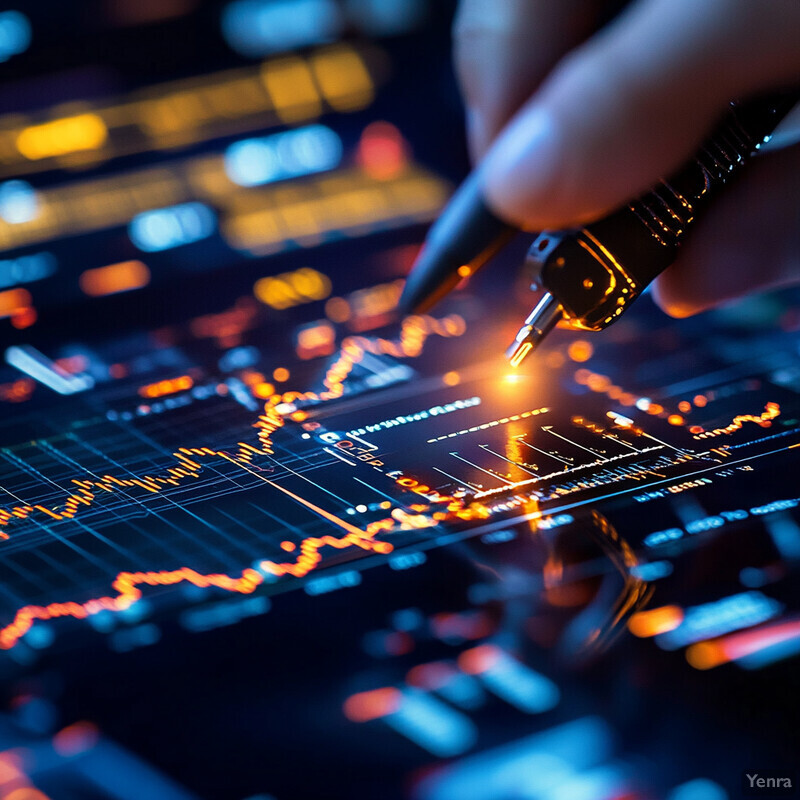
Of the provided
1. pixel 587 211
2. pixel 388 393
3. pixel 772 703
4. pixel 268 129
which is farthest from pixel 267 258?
pixel 772 703

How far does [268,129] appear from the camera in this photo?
107cm

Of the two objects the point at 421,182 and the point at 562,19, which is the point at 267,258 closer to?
the point at 421,182

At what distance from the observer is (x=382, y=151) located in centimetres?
112

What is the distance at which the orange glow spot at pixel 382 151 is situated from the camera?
1.11 m

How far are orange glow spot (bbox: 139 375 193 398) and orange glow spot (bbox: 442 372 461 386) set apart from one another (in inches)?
8.1

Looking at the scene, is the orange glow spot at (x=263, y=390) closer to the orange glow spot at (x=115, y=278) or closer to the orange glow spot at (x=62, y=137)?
the orange glow spot at (x=115, y=278)

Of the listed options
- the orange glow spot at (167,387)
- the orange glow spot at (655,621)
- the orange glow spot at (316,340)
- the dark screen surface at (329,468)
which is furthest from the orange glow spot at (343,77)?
the orange glow spot at (655,621)

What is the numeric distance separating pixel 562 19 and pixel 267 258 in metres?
0.44

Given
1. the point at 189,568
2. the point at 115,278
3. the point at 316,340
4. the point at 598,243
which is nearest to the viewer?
the point at 189,568

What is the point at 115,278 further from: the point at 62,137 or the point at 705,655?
the point at 705,655

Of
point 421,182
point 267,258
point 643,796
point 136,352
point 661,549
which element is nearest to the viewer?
point 643,796

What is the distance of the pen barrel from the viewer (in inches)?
24.1

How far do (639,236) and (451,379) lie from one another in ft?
0.64

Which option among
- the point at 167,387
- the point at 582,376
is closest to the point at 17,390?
the point at 167,387
